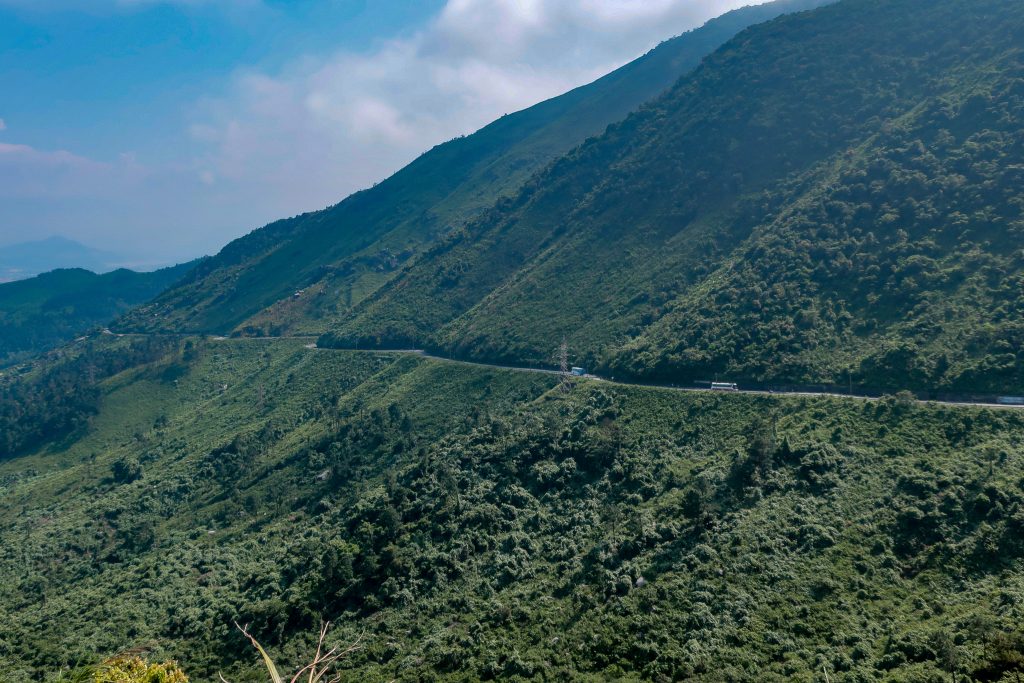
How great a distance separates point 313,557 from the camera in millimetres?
52156

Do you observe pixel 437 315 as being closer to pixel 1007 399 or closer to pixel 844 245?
pixel 844 245

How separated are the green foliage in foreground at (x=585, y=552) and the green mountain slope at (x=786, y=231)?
30.1ft

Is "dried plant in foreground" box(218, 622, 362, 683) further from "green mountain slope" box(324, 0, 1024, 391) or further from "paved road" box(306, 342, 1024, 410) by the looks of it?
"green mountain slope" box(324, 0, 1024, 391)

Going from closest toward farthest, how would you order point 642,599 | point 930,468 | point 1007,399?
point 642,599 < point 930,468 < point 1007,399

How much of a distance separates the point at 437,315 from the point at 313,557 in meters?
80.8

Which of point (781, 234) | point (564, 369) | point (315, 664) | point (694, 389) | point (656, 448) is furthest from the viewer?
point (781, 234)

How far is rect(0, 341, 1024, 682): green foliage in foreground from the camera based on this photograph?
112 ft

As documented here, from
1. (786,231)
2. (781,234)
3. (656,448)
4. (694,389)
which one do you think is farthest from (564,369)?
(786,231)

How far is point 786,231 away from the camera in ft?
280

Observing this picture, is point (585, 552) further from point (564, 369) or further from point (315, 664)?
point (564, 369)

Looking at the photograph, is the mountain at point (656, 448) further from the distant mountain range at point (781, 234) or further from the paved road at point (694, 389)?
the paved road at point (694, 389)

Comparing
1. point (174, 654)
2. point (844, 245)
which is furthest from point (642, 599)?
point (844, 245)

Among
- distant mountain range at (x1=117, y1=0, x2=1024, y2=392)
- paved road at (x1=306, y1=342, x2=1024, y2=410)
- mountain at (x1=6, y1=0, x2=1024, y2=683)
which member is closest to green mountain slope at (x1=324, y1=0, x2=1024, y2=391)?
distant mountain range at (x1=117, y1=0, x2=1024, y2=392)

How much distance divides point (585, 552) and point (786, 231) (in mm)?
62167
